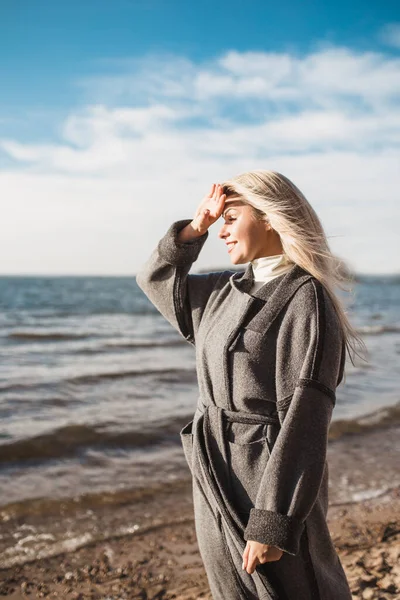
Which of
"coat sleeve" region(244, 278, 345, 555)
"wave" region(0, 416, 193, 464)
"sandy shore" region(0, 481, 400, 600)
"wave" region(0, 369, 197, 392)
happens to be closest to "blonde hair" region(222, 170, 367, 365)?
"coat sleeve" region(244, 278, 345, 555)

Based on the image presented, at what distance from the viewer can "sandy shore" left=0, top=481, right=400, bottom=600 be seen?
3848mm

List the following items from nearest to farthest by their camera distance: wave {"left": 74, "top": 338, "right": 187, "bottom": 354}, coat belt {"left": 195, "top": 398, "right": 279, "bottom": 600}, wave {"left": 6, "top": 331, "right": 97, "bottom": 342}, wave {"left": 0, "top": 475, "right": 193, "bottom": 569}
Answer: coat belt {"left": 195, "top": 398, "right": 279, "bottom": 600} → wave {"left": 0, "top": 475, "right": 193, "bottom": 569} → wave {"left": 74, "top": 338, "right": 187, "bottom": 354} → wave {"left": 6, "top": 331, "right": 97, "bottom": 342}

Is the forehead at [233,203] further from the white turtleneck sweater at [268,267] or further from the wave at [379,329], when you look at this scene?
the wave at [379,329]

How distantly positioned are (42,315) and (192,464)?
27.0m

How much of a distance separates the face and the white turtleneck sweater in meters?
0.03

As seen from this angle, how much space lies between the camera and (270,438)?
82.9 inches

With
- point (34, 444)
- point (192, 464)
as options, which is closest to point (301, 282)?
point (192, 464)

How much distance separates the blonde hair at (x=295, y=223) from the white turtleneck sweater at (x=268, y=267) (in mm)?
41

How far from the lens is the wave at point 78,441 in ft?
21.9

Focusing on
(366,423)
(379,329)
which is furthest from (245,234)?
(379,329)

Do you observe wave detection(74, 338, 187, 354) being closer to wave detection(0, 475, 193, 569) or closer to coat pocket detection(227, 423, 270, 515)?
wave detection(0, 475, 193, 569)

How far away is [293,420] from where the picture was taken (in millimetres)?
1994

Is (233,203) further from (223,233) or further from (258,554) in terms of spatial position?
(258,554)

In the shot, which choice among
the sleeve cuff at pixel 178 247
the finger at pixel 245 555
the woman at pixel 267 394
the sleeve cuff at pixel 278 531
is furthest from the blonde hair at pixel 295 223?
the finger at pixel 245 555
